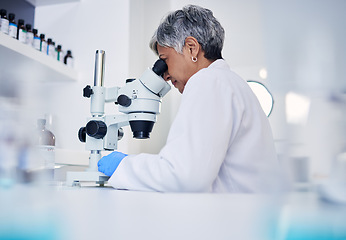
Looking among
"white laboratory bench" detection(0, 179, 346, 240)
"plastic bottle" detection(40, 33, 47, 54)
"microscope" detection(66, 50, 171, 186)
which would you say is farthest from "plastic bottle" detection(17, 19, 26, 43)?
"white laboratory bench" detection(0, 179, 346, 240)

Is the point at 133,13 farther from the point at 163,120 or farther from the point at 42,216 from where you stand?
the point at 42,216

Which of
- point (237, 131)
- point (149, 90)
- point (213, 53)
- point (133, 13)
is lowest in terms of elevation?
point (237, 131)

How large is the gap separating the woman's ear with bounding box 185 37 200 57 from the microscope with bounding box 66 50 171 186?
0.12 m

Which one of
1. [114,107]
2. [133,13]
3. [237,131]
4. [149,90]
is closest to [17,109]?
[237,131]

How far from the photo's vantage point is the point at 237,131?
989 mm

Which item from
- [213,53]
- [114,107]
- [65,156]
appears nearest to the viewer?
[213,53]

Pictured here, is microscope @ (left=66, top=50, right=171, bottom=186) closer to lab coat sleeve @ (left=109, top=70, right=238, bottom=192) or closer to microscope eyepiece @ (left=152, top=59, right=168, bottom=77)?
microscope eyepiece @ (left=152, top=59, right=168, bottom=77)

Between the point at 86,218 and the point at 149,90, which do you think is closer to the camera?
the point at 86,218

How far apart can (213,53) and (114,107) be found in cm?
152

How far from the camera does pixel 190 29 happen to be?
4.17 ft

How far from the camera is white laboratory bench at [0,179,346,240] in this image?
0.73 feet

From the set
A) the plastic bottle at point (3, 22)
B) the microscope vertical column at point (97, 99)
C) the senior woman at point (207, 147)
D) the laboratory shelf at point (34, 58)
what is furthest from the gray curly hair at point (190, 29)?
the plastic bottle at point (3, 22)

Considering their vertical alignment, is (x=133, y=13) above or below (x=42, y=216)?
above

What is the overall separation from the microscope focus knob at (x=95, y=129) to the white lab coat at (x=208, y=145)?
215 mm
